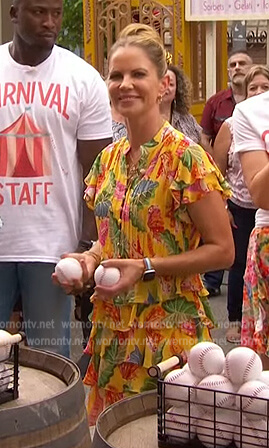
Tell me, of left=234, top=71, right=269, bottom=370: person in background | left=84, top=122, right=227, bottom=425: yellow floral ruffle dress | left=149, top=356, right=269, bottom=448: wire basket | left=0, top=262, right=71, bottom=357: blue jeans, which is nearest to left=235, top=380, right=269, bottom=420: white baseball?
left=149, top=356, right=269, bottom=448: wire basket

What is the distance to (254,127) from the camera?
3150 millimetres

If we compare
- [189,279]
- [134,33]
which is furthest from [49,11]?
[189,279]

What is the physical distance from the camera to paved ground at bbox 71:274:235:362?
5.48m

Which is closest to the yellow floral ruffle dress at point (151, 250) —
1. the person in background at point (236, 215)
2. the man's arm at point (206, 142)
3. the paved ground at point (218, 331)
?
the paved ground at point (218, 331)

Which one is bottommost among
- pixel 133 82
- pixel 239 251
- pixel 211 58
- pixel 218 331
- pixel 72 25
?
pixel 218 331

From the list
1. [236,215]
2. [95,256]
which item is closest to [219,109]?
[236,215]

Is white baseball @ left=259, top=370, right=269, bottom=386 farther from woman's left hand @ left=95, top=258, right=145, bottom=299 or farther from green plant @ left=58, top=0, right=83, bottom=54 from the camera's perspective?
green plant @ left=58, top=0, right=83, bottom=54

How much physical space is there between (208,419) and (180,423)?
59 mm

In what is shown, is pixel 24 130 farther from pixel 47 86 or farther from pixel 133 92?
pixel 133 92

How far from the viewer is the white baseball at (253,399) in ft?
5.51

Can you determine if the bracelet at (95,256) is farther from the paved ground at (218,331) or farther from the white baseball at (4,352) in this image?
the paved ground at (218,331)

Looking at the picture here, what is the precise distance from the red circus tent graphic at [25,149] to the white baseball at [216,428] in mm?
1694

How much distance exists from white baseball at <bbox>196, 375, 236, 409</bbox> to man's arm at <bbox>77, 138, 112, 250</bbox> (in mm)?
1655

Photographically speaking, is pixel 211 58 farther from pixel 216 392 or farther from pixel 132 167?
pixel 216 392
